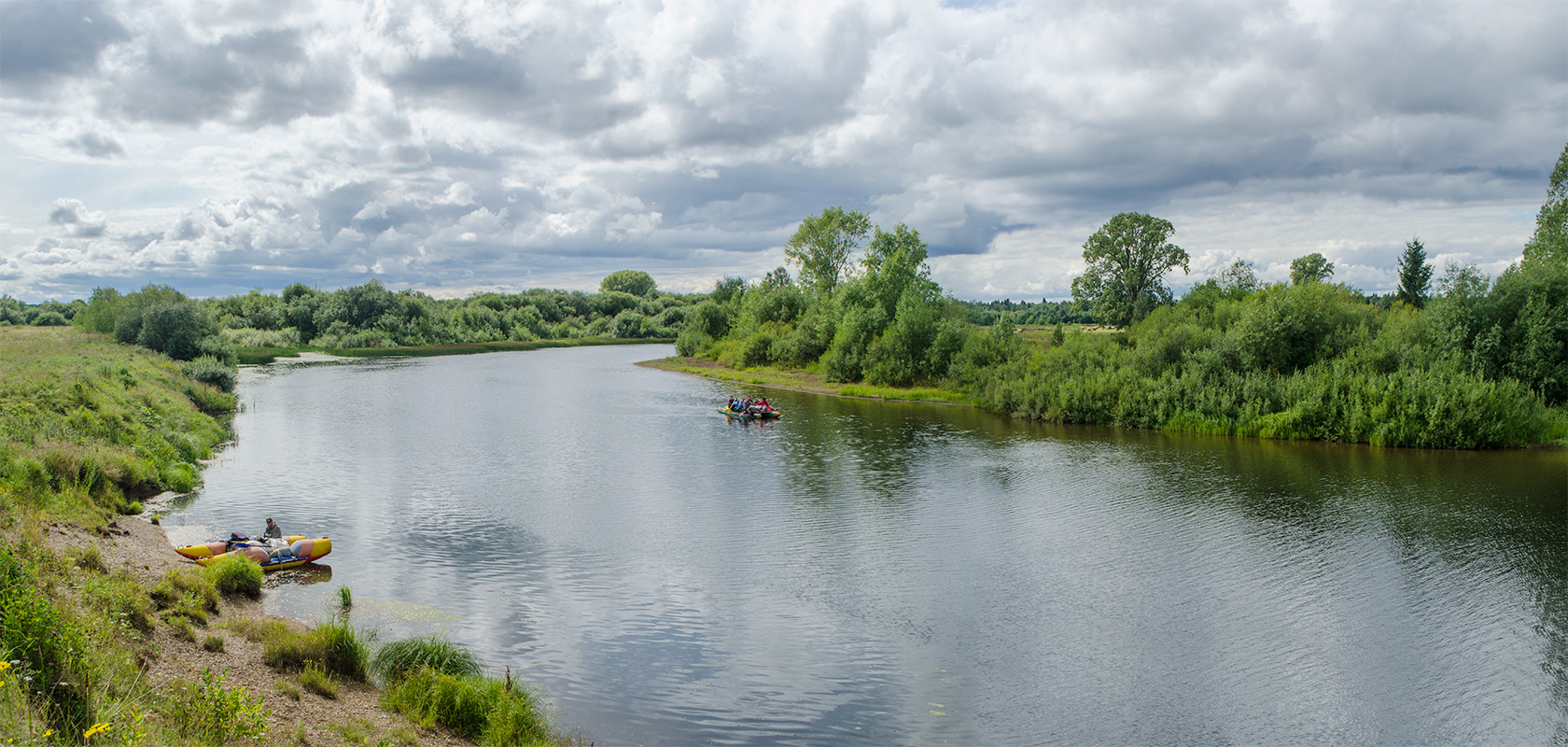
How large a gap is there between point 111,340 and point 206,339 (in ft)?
20.4

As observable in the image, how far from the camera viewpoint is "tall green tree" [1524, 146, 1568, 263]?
162 ft

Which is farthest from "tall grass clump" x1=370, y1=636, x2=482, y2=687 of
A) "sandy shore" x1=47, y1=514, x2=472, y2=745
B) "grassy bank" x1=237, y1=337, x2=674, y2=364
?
"grassy bank" x1=237, y1=337, x2=674, y2=364

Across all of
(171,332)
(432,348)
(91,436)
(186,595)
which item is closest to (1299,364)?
(186,595)

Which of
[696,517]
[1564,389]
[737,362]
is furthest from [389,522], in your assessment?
[737,362]

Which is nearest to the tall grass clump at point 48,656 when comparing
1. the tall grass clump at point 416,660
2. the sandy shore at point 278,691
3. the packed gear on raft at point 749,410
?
the sandy shore at point 278,691

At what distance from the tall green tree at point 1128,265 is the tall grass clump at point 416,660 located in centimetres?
6919

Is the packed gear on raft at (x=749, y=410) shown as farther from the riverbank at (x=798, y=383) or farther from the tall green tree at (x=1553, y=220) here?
the tall green tree at (x=1553, y=220)

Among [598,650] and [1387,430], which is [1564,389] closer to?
[1387,430]

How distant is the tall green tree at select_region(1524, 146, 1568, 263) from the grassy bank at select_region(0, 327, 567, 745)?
2458 inches

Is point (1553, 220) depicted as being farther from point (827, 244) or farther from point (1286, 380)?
point (827, 244)

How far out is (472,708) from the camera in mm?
12195

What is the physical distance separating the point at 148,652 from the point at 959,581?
1556 cm

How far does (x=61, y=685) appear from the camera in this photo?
9.31 meters

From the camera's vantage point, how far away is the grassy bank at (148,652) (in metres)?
9.12
